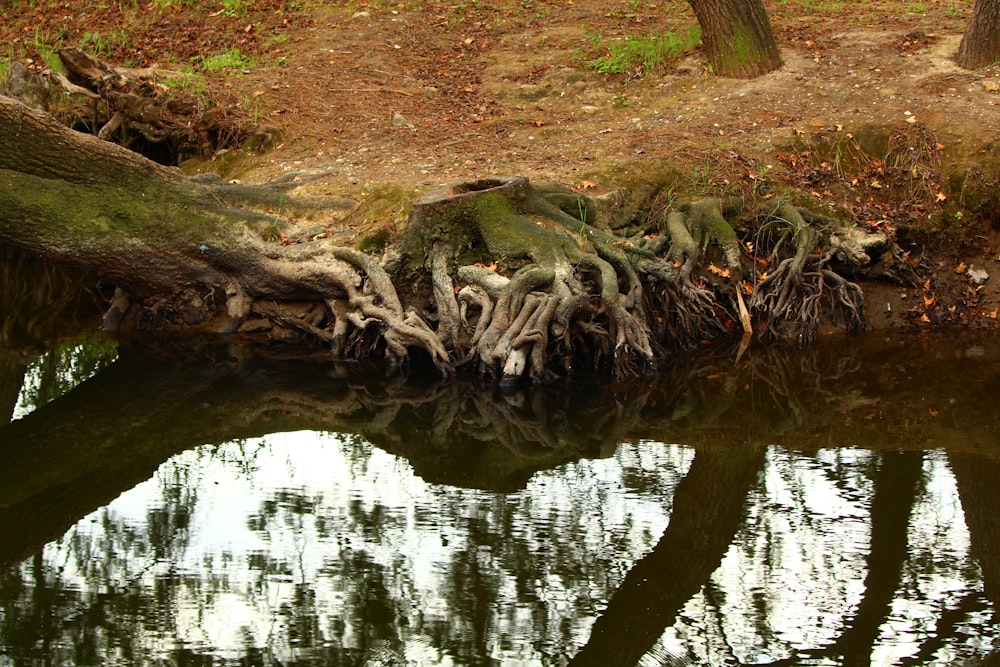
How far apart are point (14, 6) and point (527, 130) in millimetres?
8990

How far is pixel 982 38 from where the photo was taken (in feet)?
38.4

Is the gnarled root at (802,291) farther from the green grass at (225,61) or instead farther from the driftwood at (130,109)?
the green grass at (225,61)

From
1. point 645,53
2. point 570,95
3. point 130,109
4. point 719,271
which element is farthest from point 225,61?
point 719,271

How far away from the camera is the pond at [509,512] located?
531cm

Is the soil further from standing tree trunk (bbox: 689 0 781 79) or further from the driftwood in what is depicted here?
the driftwood

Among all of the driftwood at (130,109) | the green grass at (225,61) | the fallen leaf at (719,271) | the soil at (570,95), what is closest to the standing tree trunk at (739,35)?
the soil at (570,95)

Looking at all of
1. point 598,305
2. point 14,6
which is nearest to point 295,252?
point 598,305

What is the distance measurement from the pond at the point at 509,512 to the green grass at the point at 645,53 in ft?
14.9

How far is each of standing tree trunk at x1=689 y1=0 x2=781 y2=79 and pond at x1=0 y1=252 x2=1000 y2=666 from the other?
378 centimetres

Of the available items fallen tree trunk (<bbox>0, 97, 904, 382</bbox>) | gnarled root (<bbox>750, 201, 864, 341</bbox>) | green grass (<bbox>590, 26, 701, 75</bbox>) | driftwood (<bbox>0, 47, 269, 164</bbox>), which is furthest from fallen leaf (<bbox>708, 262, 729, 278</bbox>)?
driftwood (<bbox>0, 47, 269, 164</bbox>)

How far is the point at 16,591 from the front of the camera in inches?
227

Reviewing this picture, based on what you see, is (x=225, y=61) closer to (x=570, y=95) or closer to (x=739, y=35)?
(x=570, y=95)

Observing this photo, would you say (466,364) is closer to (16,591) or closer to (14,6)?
(16,591)

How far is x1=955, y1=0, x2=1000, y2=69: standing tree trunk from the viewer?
1159cm
